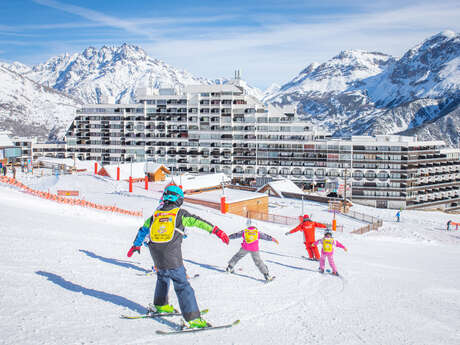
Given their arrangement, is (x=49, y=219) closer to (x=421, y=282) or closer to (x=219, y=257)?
(x=219, y=257)

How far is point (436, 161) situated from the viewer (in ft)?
331

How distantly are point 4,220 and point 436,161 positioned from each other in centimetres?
10609

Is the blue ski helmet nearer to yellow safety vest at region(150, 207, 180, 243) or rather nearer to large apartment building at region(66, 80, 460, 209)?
yellow safety vest at region(150, 207, 180, 243)

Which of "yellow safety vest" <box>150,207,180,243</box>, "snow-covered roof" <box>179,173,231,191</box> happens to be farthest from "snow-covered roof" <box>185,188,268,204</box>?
"yellow safety vest" <box>150,207,180,243</box>

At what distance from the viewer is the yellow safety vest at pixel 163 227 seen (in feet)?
23.0

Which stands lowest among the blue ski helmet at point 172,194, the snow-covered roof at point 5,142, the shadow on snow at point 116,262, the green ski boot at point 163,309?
the shadow on snow at point 116,262

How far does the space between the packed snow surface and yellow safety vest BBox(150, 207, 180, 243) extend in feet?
4.98

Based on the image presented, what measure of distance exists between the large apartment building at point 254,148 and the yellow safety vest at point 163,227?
2946 inches

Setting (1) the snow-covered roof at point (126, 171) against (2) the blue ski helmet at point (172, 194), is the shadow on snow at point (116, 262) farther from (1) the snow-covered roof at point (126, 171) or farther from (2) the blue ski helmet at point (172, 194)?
(1) the snow-covered roof at point (126, 171)

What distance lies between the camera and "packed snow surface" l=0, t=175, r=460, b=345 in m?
6.66

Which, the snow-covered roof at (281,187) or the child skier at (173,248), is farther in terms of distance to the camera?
the snow-covered roof at (281,187)

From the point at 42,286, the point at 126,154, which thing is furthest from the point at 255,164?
the point at 42,286

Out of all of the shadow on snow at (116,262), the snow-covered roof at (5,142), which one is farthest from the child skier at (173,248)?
the snow-covered roof at (5,142)

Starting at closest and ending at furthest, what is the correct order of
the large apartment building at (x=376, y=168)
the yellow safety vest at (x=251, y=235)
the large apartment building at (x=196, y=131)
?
the yellow safety vest at (x=251, y=235), the large apartment building at (x=376, y=168), the large apartment building at (x=196, y=131)
